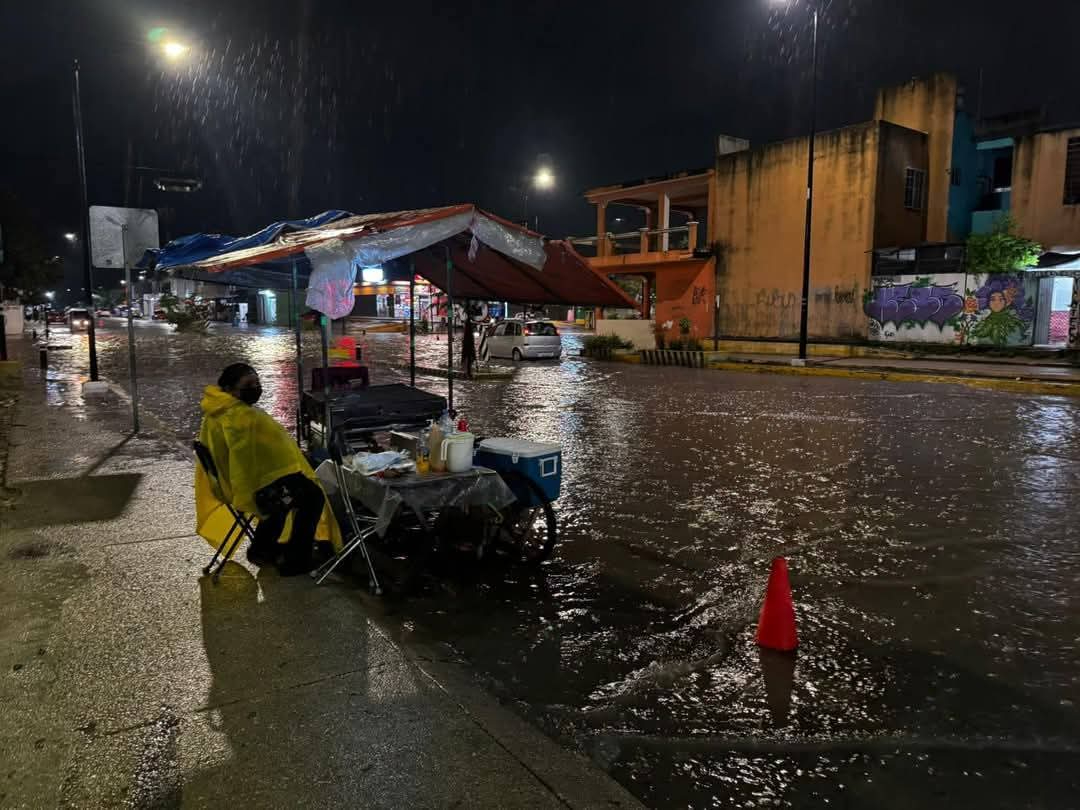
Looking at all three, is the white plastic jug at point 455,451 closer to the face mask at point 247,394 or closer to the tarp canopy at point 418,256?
the face mask at point 247,394

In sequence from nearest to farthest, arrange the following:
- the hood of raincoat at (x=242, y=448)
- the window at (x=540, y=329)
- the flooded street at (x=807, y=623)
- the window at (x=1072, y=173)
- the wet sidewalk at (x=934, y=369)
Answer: the flooded street at (x=807, y=623), the hood of raincoat at (x=242, y=448), the wet sidewalk at (x=934, y=369), the window at (x=1072, y=173), the window at (x=540, y=329)

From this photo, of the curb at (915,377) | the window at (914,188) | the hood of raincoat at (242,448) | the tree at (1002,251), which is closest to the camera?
the hood of raincoat at (242,448)

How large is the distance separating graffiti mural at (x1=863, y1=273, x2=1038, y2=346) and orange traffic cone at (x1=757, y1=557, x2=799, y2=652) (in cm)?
2504

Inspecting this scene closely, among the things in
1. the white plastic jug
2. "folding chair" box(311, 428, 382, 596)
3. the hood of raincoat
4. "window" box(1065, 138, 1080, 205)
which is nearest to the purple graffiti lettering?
"window" box(1065, 138, 1080, 205)

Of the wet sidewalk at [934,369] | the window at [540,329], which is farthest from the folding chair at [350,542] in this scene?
the window at [540,329]

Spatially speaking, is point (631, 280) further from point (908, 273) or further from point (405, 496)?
point (405, 496)

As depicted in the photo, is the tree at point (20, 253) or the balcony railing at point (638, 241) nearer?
the balcony railing at point (638, 241)

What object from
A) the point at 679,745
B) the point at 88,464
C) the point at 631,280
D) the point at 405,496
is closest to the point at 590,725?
the point at 679,745

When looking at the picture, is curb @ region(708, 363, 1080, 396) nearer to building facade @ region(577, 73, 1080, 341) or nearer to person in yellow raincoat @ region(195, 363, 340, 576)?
building facade @ region(577, 73, 1080, 341)

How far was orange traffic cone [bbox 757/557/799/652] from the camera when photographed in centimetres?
444

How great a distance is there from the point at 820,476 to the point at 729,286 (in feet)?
82.4

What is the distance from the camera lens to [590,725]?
11.9ft

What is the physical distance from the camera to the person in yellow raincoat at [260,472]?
4922 mm

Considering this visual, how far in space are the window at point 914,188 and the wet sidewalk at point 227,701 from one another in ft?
98.5
